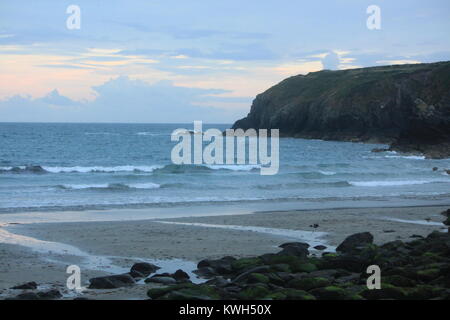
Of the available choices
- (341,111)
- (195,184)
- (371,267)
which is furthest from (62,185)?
(341,111)

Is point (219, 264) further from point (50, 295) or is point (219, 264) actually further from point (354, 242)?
point (354, 242)

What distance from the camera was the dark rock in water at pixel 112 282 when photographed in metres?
9.09

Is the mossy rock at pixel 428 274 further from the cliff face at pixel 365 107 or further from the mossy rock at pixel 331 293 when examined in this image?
the cliff face at pixel 365 107

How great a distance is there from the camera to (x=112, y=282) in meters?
9.19

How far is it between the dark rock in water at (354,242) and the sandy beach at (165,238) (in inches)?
19.8

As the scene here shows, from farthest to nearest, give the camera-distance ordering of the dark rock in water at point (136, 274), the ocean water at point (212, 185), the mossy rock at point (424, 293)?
the ocean water at point (212, 185) < the dark rock in water at point (136, 274) < the mossy rock at point (424, 293)

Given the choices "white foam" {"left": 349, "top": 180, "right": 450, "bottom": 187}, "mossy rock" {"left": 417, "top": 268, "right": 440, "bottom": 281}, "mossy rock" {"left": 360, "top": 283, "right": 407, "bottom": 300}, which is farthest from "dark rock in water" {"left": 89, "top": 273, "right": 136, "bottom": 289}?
"white foam" {"left": 349, "top": 180, "right": 450, "bottom": 187}

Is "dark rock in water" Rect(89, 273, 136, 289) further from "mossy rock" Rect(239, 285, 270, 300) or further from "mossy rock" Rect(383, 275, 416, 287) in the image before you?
"mossy rock" Rect(383, 275, 416, 287)

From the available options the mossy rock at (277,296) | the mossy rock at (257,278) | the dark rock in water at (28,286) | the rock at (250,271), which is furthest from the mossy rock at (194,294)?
the dark rock in water at (28,286)

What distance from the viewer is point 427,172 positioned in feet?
117

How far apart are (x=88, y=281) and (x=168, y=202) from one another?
12.6m

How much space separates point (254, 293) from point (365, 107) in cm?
7733

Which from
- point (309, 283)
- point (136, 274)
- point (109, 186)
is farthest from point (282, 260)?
point (109, 186)
